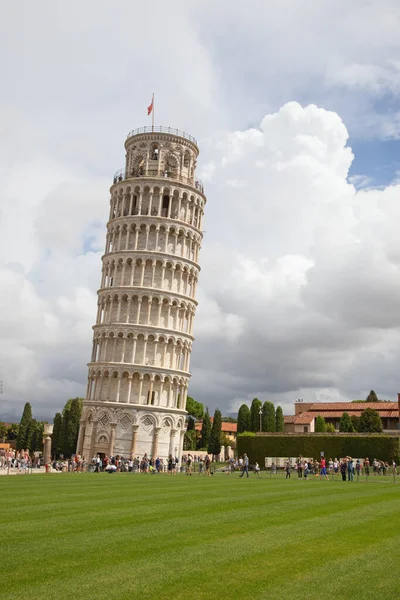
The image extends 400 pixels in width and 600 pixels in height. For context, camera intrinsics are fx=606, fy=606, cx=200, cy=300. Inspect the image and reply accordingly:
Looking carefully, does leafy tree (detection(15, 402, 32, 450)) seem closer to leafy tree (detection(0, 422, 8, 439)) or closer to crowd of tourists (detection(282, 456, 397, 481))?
leafy tree (detection(0, 422, 8, 439))

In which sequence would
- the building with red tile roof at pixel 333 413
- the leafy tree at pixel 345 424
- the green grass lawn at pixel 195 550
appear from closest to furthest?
the green grass lawn at pixel 195 550 < the leafy tree at pixel 345 424 < the building with red tile roof at pixel 333 413

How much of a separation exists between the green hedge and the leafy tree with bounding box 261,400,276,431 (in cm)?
3778

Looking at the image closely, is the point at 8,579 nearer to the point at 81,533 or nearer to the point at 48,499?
the point at 81,533

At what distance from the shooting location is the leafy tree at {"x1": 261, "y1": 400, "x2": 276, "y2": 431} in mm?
118875

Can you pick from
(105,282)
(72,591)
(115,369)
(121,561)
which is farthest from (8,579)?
(105,282)

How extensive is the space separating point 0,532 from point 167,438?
63.2 metres

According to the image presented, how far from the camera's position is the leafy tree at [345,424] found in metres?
117

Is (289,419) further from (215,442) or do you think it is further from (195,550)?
(195,550)

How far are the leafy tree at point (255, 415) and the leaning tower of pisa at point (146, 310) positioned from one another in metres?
42.3

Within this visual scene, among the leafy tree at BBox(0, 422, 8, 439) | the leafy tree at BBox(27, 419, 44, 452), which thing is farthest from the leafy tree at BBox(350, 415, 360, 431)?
the leafy tree at BBox(0, 422, 8, 439)

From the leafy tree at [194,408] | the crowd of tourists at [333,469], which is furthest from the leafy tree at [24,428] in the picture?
the crowd of tourists at [333,469]

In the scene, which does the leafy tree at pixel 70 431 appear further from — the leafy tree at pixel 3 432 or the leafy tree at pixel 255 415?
the leafy tree at pixel 3 432

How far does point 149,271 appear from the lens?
263ft

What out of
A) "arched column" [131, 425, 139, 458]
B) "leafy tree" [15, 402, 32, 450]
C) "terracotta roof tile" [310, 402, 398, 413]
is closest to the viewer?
"arched column" [131, 425, 139, 458]
